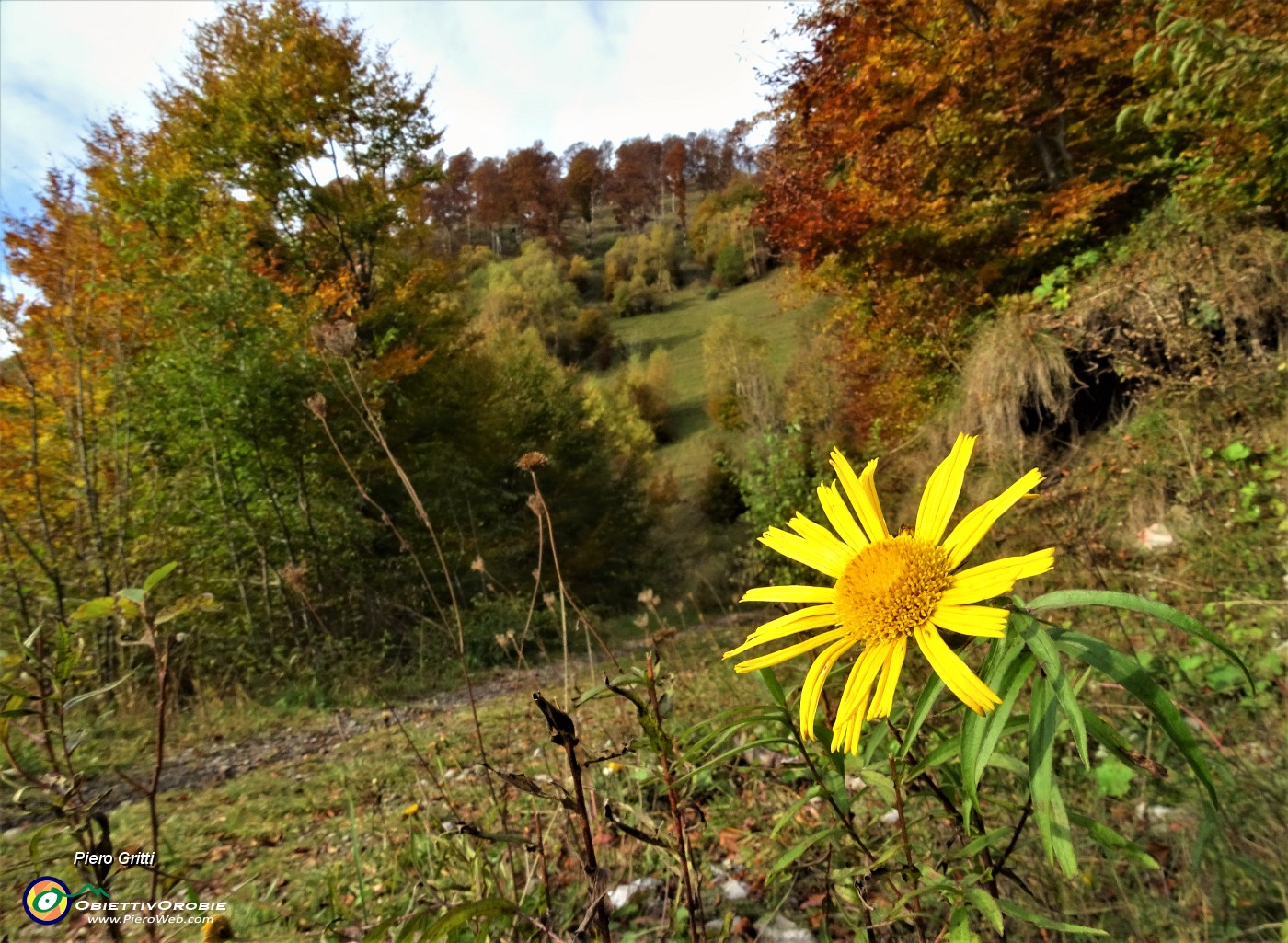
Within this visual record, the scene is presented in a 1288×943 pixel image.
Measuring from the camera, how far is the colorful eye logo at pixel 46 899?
1087 millimetres

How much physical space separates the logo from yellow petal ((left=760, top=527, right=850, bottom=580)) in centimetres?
126

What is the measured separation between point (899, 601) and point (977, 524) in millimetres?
126

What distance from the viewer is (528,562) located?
11797 millimetres

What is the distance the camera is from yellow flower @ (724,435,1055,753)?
0.69m

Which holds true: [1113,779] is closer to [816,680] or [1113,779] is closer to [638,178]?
[816,680]

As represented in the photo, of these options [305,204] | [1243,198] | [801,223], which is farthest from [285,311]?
[1243,198]

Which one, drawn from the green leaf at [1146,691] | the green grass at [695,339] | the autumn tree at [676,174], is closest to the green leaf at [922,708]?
the green leaf at [1146,691]

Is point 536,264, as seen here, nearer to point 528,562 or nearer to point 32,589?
point 528,562

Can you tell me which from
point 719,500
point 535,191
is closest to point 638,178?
point 535,191

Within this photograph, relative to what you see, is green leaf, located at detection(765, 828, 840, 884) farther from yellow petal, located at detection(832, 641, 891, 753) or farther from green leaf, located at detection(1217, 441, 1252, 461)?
green leaf, located at detection(1217, 441, 1252, 461)

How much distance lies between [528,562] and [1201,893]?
11.2 meters

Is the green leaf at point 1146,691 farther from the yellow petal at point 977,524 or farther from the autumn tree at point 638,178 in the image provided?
the autumn tree at point 638,178

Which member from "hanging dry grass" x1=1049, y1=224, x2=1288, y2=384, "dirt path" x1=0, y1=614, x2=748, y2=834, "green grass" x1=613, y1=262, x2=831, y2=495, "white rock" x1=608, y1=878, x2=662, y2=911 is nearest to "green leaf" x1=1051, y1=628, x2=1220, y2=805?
"white rock" x1=608, y1=878, x2=662, y2=911

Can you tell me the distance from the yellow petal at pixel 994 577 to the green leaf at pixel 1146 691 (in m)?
0.07
